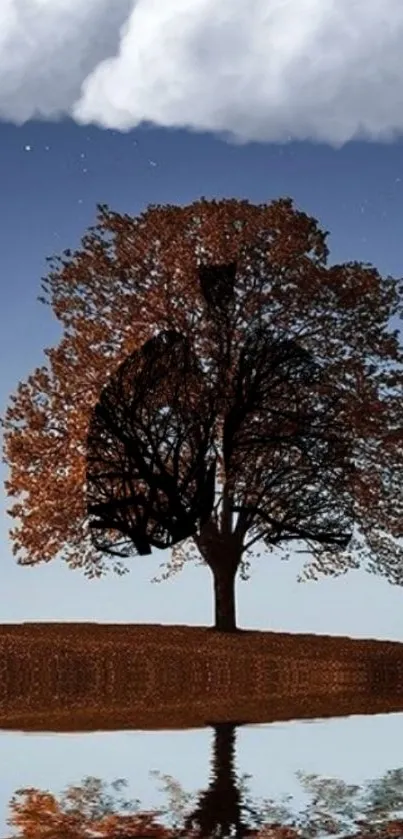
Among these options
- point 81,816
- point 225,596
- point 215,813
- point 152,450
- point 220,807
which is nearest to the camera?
point 215,813

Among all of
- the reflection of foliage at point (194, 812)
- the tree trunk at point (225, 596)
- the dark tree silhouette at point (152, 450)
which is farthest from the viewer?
the tree trunk at point (225, 596)

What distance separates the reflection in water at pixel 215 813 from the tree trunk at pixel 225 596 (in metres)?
26.7

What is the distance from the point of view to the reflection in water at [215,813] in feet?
47.9

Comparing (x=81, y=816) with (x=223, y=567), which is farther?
(x=223, y=567)

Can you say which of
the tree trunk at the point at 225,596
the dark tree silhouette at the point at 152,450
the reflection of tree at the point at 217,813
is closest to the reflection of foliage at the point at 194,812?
the reflection of tree at the point at 217,813

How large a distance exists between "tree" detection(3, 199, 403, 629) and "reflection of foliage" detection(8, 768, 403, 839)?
1046 inches

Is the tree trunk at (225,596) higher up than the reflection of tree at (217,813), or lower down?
higher up

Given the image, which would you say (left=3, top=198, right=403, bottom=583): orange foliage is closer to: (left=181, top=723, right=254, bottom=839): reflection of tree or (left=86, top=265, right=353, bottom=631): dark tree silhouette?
(left=86, top=265, right=353, bottom=631): dark tree silhouette

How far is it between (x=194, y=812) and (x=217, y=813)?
0.25 m

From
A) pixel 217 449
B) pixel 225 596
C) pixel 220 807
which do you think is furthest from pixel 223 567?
pixel 220 807

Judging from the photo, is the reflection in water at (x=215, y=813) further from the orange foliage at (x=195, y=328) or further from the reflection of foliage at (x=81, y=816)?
the orange foliage at (x=195, y=328)

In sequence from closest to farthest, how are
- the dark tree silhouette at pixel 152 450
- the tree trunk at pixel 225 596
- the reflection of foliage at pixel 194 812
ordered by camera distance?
the reflection of foliage at pixel 194 812 → the dark tree silhouette at pixel 152 450 → the tree trunk at pixel 225 596

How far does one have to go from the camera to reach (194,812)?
51.3 ft

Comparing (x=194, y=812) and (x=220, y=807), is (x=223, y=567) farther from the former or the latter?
(x=194, y=812)
